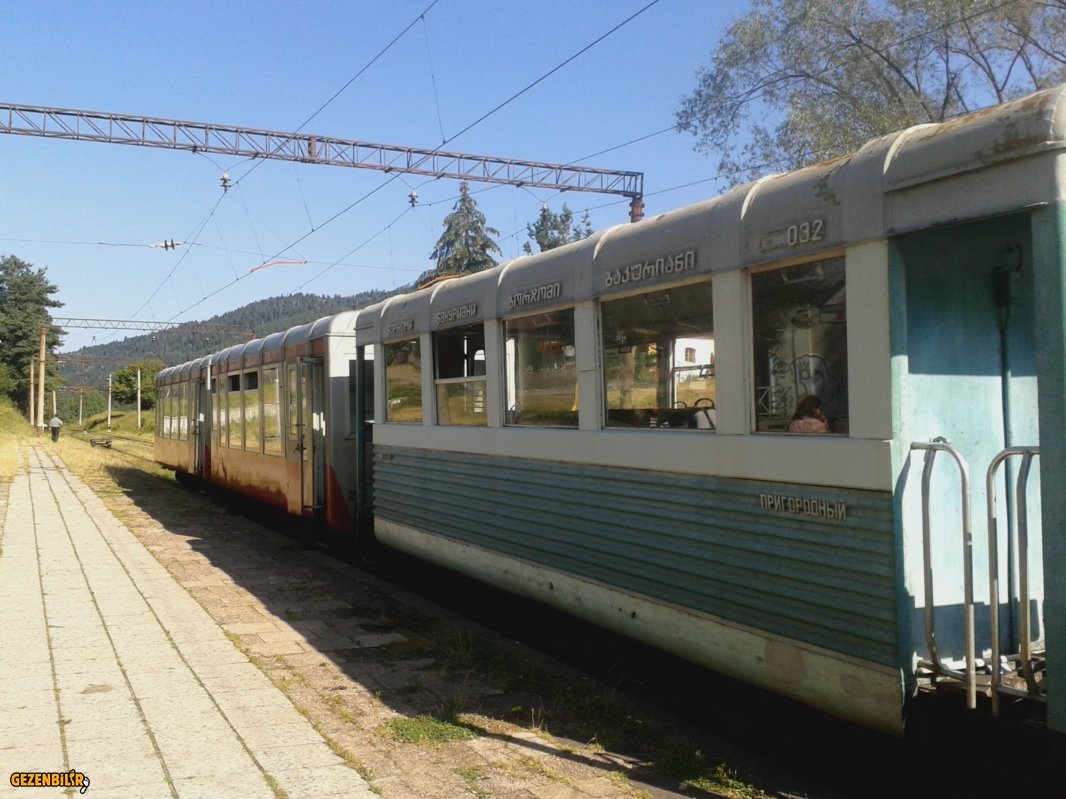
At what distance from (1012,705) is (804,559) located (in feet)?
3.21

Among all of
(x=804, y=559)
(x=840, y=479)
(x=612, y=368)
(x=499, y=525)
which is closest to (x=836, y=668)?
(x=804, y=559)

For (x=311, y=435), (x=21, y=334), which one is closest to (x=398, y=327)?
(x=311, y=435)

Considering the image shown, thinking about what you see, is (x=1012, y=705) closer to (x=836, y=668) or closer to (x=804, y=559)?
(x=836, y=668)

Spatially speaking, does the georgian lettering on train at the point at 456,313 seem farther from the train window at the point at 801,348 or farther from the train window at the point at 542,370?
the train window at the point at 801,348

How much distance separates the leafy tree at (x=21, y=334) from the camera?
73.8m

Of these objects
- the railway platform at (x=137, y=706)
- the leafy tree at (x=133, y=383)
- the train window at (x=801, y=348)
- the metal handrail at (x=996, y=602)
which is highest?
the leafy tree at (x=133, y=383)

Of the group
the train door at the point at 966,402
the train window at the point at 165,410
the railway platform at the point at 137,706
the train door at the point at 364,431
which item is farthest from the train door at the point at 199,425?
the train door at the point at 966,402

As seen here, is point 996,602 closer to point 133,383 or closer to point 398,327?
point 398,327

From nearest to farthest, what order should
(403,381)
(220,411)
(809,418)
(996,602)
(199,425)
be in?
(996,602) < (809,418) < (403,381) < (220,411) < (199,425)

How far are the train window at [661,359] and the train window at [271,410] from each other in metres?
7.76

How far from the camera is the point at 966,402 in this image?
4.27 meters

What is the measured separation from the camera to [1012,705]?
3.67 metres

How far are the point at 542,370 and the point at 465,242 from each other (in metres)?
43.6

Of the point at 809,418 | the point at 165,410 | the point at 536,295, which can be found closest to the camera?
the point at 809,418
